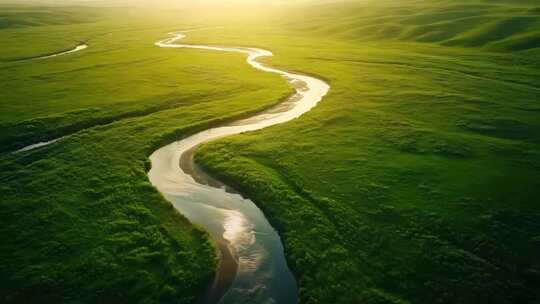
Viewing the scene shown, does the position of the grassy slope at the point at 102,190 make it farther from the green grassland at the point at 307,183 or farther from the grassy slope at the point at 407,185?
the grassy slope at the point at 407,185

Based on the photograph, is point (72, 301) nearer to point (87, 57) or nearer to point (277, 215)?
point (277, 215)

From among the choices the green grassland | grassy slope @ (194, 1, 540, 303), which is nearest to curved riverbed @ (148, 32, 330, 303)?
the green grassland

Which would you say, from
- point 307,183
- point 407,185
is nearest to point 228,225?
point 307,183

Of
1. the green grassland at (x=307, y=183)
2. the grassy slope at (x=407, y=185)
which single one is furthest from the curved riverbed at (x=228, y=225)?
the grassy slope at (x=407, y=185)

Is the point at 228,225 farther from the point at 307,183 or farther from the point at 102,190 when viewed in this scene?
the point at 102,190

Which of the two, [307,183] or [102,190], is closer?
[102,190]

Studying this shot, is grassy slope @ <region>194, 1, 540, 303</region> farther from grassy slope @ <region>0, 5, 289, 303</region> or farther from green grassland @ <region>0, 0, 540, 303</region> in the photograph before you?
grassy slope @ <region>0, 5, 289, 303</region>

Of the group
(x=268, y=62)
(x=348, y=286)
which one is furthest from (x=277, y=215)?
(x=268, y=62)
